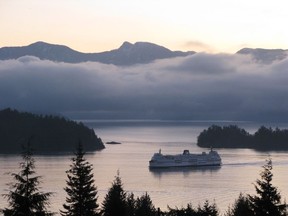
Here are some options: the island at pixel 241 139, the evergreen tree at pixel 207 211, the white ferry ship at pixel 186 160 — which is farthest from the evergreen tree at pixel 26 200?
the island at pixel 241 139

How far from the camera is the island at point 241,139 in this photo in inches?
6555

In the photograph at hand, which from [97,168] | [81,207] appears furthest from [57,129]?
[81,207]

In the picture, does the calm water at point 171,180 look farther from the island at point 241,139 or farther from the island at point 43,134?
the island at point 241,139

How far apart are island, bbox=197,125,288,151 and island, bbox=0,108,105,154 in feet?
109

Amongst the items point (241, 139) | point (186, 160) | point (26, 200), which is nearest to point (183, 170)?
point (186, 160)

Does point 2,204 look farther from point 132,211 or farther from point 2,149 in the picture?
point 2,149

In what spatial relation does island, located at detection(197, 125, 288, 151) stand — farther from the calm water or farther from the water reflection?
the water reflection

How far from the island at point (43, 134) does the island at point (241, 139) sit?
109 ft

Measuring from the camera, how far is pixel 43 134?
154m

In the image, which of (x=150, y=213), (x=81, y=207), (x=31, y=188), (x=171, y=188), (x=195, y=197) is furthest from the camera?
(x=171, y=188)

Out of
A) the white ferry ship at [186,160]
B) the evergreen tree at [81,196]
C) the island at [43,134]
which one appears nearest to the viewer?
the evergreen tree at [81,196]

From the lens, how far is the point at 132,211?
117 ft

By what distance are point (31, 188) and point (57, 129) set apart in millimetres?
142866

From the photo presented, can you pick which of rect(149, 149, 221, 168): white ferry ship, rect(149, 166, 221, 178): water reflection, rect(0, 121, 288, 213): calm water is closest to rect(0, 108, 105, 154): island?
rect(0, 121, 288, 213): calm water
